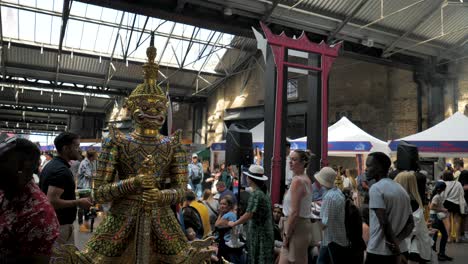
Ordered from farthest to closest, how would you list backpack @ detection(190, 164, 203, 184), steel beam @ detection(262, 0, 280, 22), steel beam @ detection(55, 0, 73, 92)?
steel beam @ detection(55, 0, 73, 92) < backpack @ detection(190, 164, 203, 184) < steel beam @ detection(262, 0, 280, 22)

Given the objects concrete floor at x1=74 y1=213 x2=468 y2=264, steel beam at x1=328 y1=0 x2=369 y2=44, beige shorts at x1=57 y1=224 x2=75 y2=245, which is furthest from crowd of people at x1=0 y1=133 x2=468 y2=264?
steel beam at x1=328 y1=0 x2=369 y2=44

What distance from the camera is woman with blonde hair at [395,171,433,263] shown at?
12.8ft

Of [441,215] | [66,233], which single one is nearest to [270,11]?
[441,215]

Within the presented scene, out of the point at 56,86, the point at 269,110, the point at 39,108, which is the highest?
the point at 56,86

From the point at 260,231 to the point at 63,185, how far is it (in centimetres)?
202

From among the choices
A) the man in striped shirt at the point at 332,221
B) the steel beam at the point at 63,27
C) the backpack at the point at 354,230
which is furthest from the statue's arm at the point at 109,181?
the steel beam at the point at 63,27

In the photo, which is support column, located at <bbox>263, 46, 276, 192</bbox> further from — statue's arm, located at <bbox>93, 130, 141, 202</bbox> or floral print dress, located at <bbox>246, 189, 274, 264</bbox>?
statue's arm, located at <bbox>93, 130, 141, 202</bbox>

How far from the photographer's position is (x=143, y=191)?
2.69 meters

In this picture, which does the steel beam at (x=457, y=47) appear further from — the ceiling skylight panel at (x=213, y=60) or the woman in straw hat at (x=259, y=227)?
the woman in straw hat at (x=259, y=227)

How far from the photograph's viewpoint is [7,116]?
3112 cm

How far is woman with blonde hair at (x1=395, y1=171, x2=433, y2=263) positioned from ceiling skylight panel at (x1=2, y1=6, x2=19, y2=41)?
14463mm

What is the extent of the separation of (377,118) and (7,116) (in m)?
29.3

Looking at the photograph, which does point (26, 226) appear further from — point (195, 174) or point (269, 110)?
point (195, 174)

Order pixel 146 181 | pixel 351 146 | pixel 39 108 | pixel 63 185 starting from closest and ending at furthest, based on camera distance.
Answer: pixel 146 181 < pixel 63 185 < pixel 351 146 < pixel 39 108
